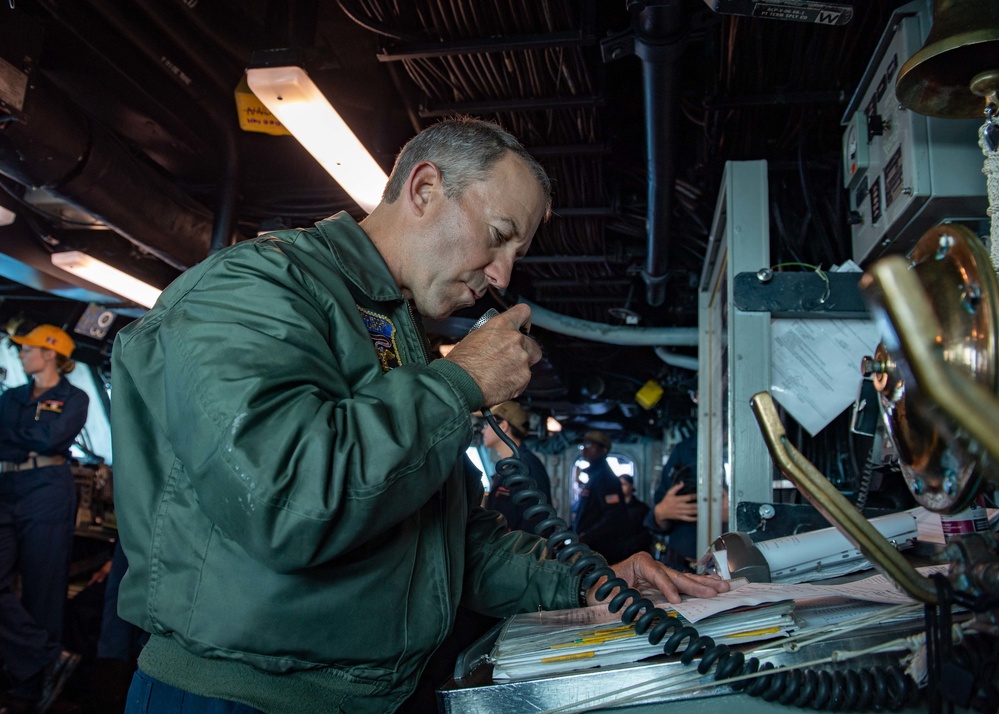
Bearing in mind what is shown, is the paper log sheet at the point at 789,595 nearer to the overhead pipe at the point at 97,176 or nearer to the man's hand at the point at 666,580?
the man's hand at the point at 666,580

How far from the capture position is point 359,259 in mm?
1319

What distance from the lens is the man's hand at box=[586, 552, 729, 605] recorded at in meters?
1.23

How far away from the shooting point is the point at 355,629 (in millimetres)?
1052

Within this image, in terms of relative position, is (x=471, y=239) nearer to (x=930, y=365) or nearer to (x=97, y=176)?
(x=930, y=365)

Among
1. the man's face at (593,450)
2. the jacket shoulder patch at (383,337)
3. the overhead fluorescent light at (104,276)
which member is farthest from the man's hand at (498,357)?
the man's face at (593,450)

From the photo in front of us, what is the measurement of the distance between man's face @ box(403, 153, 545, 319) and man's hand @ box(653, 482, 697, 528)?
10.5ft

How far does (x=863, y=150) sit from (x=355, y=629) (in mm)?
2169

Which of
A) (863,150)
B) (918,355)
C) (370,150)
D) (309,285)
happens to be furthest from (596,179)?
(918,355)

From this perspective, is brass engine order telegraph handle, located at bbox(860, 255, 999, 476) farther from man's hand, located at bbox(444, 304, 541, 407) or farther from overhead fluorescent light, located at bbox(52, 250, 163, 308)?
overhead fluorescent light, located at bbox(52, 250, 163, 308)

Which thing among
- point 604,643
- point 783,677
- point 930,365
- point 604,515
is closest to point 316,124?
point 604,643

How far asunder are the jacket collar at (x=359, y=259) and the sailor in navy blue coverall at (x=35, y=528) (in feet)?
13.9

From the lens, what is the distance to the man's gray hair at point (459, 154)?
1507 millimetres

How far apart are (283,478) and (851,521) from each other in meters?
0.64

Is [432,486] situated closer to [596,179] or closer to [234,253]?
[234,253]
